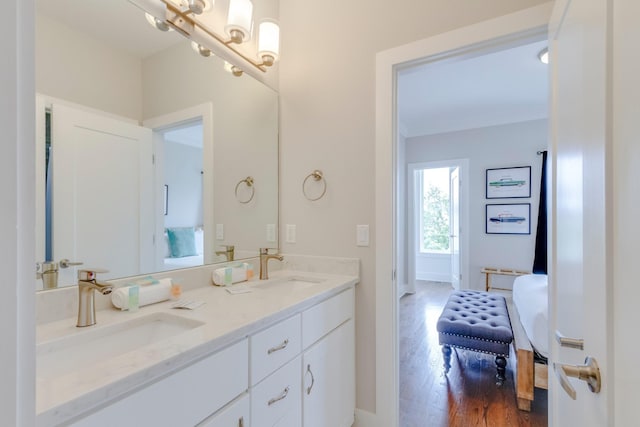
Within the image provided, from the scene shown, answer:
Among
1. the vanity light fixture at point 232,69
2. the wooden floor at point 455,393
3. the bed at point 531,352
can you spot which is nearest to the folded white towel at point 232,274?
the vanity light fixture at point 232,69

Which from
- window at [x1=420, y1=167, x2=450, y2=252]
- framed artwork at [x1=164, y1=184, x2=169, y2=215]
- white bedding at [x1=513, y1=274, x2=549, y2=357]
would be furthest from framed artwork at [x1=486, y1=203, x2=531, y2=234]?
framed artwork at [x1=164, y1=184, x2=169, y2=215]

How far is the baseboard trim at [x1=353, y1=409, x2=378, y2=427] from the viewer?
166 centimetres

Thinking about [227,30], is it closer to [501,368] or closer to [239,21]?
[239,21]

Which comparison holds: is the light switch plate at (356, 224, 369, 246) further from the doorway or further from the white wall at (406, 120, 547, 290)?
the white wall at (406, 120, 547, 290)

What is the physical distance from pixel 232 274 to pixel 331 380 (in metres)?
0.73

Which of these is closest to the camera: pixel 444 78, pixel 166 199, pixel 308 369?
pixel 308 369

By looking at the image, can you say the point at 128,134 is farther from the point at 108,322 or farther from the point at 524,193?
the point at 524,193

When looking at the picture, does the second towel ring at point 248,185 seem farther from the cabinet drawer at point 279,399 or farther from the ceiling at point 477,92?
the ceiling at point 477,92

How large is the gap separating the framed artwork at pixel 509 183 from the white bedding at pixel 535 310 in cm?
164

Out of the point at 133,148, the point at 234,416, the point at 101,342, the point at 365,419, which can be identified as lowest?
the point at 365,419

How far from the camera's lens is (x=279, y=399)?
1.12m

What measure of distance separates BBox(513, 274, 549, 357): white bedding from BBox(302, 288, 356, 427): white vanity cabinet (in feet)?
3.57

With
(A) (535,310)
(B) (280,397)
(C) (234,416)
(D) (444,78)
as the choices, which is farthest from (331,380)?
(D) (444,78)

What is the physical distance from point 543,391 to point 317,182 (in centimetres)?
221
